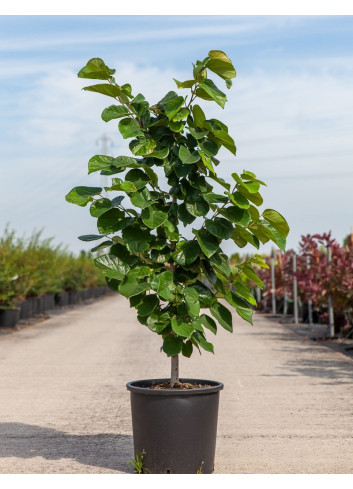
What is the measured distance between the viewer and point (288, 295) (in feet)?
73.3

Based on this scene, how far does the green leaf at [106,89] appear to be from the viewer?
519cm

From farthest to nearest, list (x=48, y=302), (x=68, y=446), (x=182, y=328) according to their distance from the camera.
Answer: (x=48, y=302) → (x=68, y=446) → (x=182, y=328)

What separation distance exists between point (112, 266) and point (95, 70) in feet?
4.40

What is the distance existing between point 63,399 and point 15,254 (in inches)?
449

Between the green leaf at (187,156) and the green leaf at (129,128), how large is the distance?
0.32m

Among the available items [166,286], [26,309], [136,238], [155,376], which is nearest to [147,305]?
[166,286]

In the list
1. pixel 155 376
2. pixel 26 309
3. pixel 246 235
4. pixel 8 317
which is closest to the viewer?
pixel 246 235

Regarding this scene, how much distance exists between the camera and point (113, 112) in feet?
17.0

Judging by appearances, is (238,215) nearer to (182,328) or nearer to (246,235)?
(246,235)

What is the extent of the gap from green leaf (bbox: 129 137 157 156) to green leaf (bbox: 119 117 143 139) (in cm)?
7

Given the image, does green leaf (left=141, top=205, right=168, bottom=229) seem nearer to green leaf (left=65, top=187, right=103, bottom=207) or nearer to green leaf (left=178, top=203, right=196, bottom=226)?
green leaf (left=178, top=203, right=196, bottom=226)

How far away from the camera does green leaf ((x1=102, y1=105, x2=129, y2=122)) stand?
16.9ft
